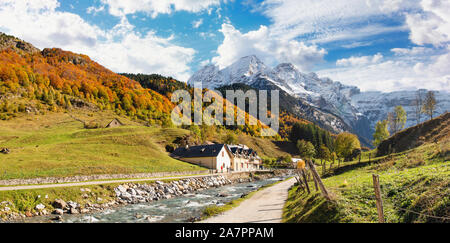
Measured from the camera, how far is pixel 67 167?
4122 centimetres

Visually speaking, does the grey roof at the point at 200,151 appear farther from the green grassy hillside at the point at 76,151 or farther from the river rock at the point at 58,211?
the river rock at the point at 58,211

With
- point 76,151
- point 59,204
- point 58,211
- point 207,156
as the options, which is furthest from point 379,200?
point 207,156

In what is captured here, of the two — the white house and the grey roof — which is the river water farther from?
the grey roof

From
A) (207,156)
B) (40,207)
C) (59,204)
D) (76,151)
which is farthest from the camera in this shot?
(207,156)

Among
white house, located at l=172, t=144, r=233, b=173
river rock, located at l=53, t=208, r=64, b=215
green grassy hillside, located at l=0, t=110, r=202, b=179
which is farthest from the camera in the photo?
white house, located at l=172, t=144, r=233, b=173

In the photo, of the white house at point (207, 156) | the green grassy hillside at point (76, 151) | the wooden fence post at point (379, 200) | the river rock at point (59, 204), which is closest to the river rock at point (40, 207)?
the river rock at point (59, 204)

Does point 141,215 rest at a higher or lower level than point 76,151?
lower

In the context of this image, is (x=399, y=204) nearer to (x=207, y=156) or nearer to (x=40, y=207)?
(x=40, y=207)

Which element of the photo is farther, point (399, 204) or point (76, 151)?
point (76, 151)

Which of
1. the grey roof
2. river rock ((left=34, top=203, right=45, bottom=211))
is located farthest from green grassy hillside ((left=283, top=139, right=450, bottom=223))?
the grey roof

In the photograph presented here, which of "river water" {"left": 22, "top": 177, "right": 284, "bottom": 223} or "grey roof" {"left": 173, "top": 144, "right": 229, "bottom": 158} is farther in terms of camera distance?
"grey roof" {"left": 173, "top": 144, "right": 229, "bottom": 158}
